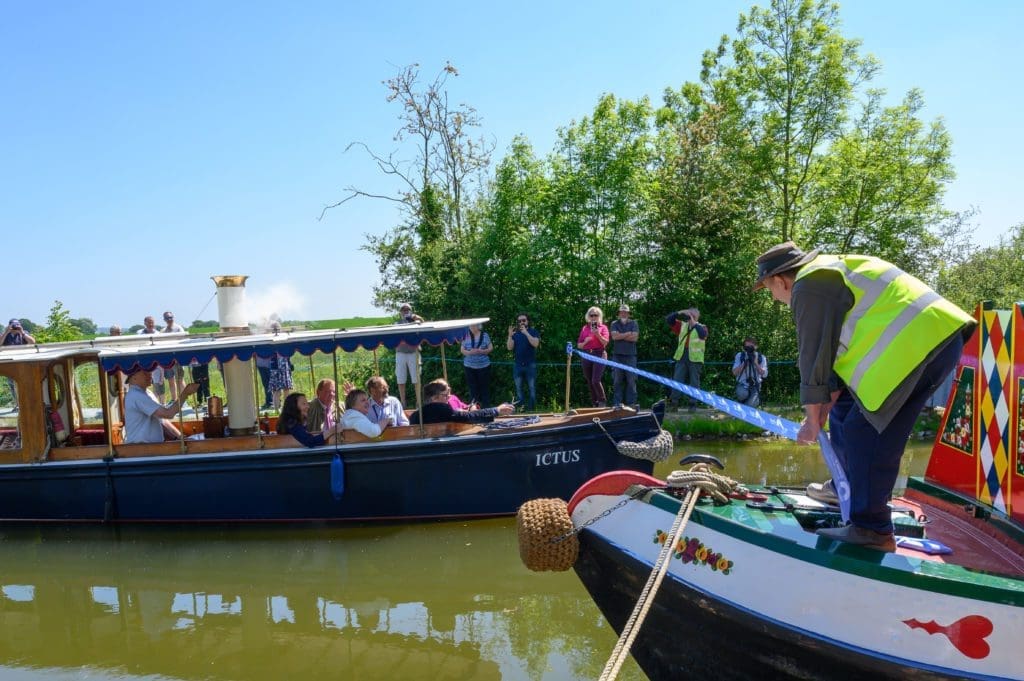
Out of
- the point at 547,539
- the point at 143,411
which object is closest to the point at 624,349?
the point at 143,411

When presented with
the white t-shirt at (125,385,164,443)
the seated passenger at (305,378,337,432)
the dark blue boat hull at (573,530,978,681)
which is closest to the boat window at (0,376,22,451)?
the white t-shirt at (125,385,164,443)

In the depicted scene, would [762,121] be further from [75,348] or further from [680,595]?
[680,595]

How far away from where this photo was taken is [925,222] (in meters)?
17.1

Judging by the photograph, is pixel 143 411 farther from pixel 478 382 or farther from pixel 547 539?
pixel 547 539

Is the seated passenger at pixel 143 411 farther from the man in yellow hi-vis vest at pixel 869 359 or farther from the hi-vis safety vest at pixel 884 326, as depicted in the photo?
the hi-vis safety vest at pixel 884 326

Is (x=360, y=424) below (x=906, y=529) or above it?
below

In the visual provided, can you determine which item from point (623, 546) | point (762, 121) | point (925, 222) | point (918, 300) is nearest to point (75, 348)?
point (623, 546)

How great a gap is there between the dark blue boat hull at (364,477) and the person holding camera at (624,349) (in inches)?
184

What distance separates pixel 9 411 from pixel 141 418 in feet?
5.10

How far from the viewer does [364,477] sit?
831 cm

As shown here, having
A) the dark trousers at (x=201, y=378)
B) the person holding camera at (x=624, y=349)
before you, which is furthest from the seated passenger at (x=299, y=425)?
the person holding camera at (x=624, y=349)

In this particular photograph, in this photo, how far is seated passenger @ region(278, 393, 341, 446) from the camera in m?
8.33

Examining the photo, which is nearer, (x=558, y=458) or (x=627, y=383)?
(x=558, y=458)

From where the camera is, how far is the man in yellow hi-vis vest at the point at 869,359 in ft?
11.3
